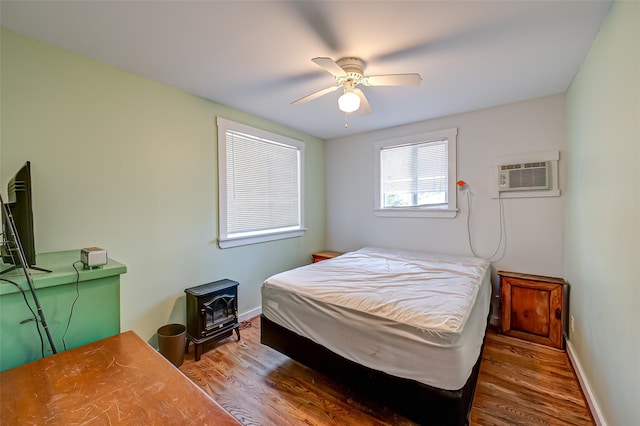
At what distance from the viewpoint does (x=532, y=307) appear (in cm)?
268

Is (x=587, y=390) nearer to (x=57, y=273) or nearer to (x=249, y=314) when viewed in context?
(x=249, y=314)

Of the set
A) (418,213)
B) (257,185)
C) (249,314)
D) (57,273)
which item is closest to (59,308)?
(57,273)

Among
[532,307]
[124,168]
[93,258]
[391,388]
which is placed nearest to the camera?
[93,258]

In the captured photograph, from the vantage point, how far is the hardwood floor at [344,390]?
1754 millimetres

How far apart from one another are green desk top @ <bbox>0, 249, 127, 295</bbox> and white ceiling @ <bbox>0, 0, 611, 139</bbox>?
1437mm

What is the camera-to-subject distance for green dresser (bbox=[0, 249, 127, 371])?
47.3 inches

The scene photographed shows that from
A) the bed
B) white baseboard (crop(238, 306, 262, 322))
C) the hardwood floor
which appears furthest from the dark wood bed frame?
white baseboard (crop(238, 306, 262, 322))

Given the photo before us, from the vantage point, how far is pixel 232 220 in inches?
122

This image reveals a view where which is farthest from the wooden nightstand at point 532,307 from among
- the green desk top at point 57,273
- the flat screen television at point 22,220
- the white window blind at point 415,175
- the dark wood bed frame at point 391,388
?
the flat screen television at point 22,220

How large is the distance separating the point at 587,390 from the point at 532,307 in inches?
35.5

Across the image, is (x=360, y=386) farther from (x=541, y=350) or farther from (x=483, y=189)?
(x=483, y=189)

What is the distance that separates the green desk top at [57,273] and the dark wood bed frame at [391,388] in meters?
1.35

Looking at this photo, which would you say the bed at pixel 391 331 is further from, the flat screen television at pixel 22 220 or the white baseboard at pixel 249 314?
the flat screen television at pixel 22 220

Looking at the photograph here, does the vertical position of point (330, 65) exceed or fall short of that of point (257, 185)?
it exceeds it
